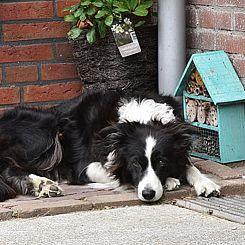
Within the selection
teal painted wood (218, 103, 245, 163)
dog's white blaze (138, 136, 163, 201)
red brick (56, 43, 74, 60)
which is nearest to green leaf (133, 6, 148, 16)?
red brick (56, 43, 74, 60)

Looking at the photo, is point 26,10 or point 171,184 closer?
point 171,184

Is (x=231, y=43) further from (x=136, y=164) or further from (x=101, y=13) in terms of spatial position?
(x=136, y=164)

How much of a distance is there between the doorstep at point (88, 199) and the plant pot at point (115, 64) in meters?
1.09

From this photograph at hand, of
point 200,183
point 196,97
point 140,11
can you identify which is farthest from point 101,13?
point 200,183

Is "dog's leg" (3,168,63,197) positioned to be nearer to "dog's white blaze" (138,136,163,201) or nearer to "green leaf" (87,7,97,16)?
"dog's white blaze" (138,136,163,201)

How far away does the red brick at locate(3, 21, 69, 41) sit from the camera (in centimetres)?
676

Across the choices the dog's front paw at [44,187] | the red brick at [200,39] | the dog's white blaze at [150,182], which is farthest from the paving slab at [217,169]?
the dog's front paw at [44,187]

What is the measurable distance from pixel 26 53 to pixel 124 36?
0.79 metres

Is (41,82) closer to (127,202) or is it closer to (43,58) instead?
(43,58)

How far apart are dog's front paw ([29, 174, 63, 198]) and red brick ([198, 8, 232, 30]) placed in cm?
175

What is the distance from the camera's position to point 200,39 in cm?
672

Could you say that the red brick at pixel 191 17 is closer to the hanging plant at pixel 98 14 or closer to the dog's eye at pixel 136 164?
the hanging plant at pixel 98 14

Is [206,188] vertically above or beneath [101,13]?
beneath

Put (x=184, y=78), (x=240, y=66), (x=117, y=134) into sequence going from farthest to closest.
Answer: (x=184, y=78) → (x=240, y=66) → (x=117, y=134)
